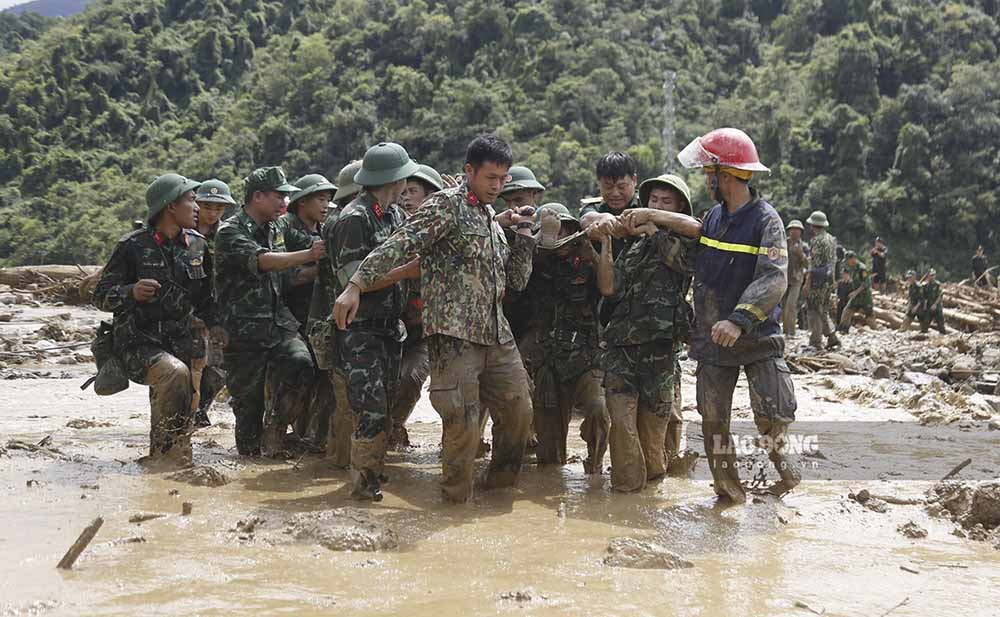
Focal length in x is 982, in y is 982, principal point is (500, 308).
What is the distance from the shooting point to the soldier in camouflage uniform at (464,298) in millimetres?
5230

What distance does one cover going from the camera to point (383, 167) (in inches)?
226

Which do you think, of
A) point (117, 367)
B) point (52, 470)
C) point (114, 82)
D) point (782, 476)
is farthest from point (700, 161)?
point (114, 82)

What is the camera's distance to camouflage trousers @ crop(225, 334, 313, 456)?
6926 millimetres

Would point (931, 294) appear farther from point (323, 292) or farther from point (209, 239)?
point (323, 292)

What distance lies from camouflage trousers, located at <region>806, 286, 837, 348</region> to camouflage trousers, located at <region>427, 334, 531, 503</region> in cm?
1152

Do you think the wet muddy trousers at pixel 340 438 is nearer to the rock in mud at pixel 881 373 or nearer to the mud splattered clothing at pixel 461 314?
the mud splattered clothing at pixel 461 314

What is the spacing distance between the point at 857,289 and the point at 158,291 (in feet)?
50.0

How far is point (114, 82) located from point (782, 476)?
3253 inches

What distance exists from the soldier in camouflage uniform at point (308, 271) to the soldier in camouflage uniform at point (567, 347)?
165cm

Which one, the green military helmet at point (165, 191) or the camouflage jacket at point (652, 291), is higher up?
the green military helmet at point (165, 191)

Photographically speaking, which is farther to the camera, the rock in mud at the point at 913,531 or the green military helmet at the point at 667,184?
the green military helmet at the point at 667,184

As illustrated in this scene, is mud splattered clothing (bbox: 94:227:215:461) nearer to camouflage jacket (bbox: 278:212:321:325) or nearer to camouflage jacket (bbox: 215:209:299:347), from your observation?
camouflage jacket (bbox: 215:209:299:347)

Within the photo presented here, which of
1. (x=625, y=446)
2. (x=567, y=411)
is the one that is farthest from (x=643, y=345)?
(x=567, y=411)

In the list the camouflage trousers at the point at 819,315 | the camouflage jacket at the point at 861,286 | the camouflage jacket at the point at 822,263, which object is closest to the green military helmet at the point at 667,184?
the camouflage trousers at the point at 819,315
